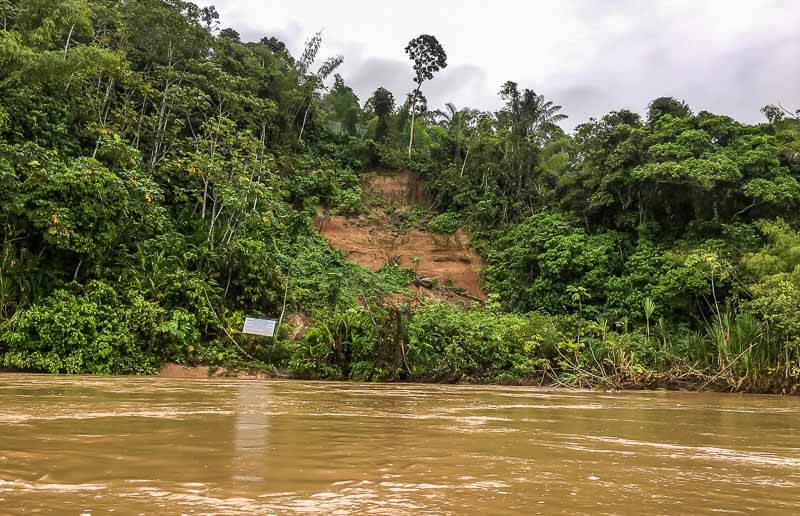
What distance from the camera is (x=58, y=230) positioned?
37.0ft

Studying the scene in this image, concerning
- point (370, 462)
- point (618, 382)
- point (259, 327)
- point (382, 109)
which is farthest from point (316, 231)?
point (370, 462)

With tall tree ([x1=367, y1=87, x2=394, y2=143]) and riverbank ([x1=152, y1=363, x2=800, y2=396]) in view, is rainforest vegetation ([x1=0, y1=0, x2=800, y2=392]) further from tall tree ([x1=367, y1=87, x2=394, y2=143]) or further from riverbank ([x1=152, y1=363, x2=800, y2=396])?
tall tree ([x1=367, y1=87, x2=394, y2=143])

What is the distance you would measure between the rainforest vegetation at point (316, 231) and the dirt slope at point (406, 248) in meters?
0.72

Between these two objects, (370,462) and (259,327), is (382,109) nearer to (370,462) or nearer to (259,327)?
(259,327)

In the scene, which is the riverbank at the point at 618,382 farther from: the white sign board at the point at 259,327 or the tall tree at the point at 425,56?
the tall tree at the point at 425,56

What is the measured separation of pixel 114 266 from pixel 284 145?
14547 millimetres

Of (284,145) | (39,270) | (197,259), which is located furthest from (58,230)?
(284,145)

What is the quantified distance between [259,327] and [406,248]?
13352 millimetres

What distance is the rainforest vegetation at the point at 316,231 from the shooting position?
11695 mm

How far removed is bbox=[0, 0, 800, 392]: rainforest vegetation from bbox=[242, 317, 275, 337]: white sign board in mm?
463

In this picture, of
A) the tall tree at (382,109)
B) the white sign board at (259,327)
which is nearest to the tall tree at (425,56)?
the tall tree at (382,109)

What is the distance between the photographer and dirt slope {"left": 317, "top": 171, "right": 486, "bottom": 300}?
2386 cm

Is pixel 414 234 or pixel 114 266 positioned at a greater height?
pixel 414 234

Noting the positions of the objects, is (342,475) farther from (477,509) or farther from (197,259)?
(197,259)
